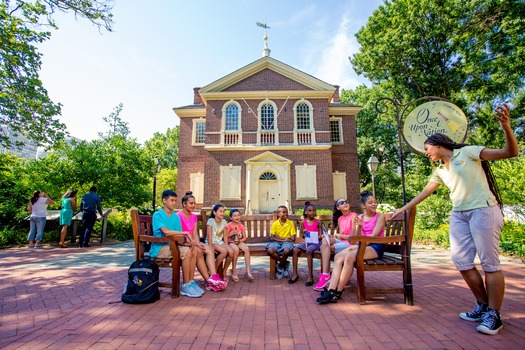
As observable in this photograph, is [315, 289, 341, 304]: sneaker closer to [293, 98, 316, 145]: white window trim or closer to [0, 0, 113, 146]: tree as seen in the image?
[0, 0, 113, 146]: tree

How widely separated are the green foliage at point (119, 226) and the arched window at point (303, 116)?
11.8 meters

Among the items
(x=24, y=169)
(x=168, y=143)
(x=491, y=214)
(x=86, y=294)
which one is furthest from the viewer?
(x=168, y=143)

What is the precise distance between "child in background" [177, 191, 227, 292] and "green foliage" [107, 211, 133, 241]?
722cm

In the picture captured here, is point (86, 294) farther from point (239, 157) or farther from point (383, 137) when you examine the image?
point (383, 137)

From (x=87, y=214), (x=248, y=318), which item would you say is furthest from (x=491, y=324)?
(x=87, y=214)

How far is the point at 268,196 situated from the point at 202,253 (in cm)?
1349

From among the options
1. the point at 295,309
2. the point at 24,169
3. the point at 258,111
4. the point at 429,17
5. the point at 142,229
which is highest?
the point at 429,17

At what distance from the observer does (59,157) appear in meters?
10.9

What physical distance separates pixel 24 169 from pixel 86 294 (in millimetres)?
9015

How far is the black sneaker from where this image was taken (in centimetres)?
323

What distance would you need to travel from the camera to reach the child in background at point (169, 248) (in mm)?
3705

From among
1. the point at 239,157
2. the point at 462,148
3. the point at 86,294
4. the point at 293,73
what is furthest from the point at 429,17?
the point at 86,294

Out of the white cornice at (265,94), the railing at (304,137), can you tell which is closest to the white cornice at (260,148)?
the railing at (304,137)

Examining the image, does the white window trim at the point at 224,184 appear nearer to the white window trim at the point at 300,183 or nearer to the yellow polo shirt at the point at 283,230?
the white window trim at the point at 300,183
